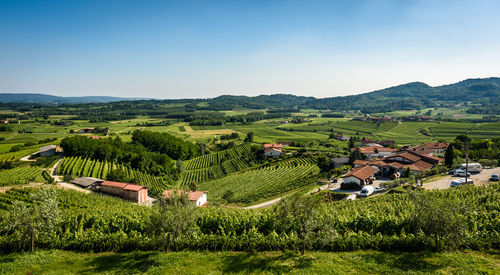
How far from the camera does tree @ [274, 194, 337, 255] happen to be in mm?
15820

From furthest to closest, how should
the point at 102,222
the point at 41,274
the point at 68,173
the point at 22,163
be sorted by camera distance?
the point at 22,163
the point at 68,173
the point at 102,222
the point at 41,274

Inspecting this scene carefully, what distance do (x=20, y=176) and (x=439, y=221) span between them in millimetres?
61979

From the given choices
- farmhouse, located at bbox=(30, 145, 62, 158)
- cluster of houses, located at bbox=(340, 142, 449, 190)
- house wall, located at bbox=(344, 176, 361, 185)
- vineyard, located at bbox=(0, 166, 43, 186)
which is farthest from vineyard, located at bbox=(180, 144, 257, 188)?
house wall, located at bbox=(344, 176, 361, 185)

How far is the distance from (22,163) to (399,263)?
74.9 meters

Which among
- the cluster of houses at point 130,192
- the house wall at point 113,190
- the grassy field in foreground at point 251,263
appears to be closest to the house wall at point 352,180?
the cluster of houses at point 130,192

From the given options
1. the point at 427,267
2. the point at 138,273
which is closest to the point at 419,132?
the point at 427,267

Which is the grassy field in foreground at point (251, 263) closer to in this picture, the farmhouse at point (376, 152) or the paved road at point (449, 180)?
the paved road at point (449, 180)

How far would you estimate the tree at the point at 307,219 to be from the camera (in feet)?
51.9

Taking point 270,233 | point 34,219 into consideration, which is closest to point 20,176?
point 34,219

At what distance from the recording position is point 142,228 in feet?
70.8

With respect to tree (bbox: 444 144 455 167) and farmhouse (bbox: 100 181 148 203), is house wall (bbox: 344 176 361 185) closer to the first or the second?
tree (bbox: 444 144 455 167)

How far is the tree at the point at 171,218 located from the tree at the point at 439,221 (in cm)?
1452

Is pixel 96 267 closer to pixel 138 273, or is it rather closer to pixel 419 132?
pixel 138 273

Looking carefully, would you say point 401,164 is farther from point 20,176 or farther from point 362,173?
point 20,176
